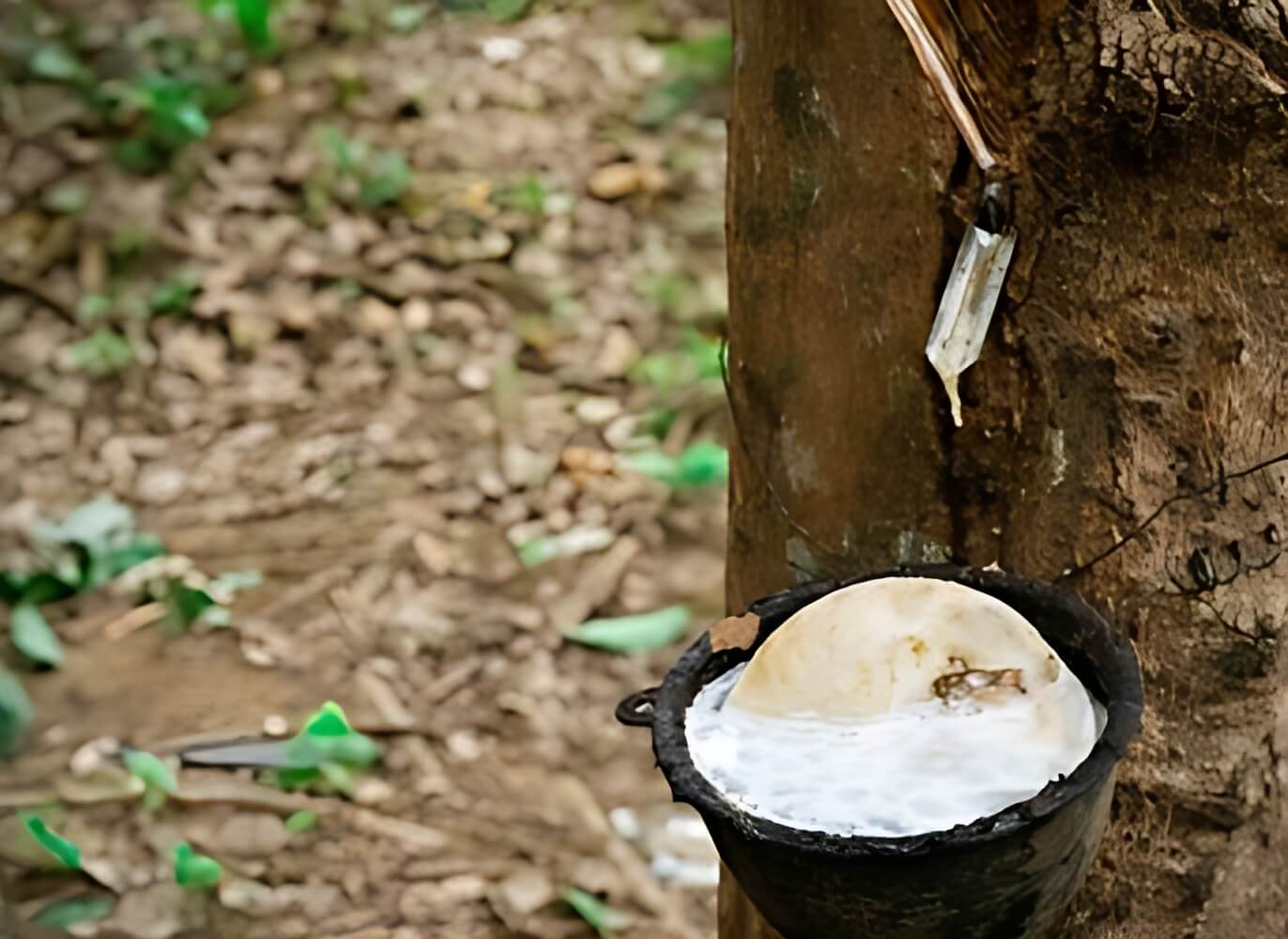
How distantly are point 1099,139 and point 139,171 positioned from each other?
3751mm

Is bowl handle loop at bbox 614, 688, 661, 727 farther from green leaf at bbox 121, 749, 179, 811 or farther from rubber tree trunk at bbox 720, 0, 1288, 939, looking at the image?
green leaf at bbox 121, 749, 179, 811

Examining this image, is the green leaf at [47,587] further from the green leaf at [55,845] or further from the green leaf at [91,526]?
the green leaf at [55,845]

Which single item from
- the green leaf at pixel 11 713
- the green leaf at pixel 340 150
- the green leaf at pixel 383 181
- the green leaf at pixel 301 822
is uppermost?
the green leaf at pixel 340 150

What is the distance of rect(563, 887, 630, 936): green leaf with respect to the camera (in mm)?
2887

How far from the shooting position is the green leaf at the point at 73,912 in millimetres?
2943

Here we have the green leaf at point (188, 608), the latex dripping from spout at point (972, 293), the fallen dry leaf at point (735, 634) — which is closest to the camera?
the fallen dry leaf at point (735, 634)

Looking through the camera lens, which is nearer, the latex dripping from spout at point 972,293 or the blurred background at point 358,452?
the latex dripping from spout at point 972,293

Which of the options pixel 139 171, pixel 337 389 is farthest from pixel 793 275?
pixel 139 171

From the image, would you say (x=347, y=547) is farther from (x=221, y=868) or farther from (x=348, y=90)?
(x=348, y=90)

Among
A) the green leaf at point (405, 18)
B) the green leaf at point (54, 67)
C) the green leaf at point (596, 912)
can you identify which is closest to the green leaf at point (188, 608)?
the green leaf at point (596, 912)

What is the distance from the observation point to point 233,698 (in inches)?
135

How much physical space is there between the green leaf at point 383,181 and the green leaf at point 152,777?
204cm

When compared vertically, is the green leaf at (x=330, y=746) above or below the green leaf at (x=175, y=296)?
below

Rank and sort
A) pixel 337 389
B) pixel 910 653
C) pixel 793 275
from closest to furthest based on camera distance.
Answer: pixel 910 653 < pixel 793 275 < pixel 337 389
